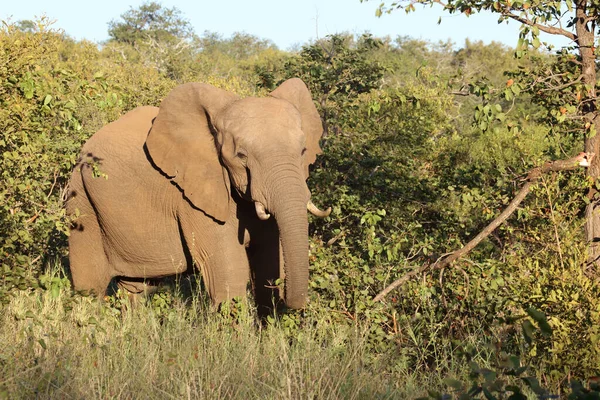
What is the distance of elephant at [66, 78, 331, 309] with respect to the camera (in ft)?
20.4

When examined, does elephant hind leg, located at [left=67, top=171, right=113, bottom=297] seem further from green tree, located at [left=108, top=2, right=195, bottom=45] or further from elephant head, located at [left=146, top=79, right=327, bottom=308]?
green tree, located at [left=108, top=2, right=195, bottom=45]

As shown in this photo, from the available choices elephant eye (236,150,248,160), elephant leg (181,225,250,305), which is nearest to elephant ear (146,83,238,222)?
elephant leg (181,225,250,305)

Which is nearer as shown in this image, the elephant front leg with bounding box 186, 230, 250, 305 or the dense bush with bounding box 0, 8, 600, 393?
the dense bush with bounding box 0, 8, 600, 393

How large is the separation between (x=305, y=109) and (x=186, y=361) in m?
3.01

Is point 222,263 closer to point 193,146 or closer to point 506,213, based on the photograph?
point 193,146

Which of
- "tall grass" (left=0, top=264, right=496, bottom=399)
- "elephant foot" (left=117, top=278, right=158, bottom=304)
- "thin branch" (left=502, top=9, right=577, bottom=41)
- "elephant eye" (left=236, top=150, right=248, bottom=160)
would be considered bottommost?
"elephant foot" (left=117, top=278, right=158, bottom=304)

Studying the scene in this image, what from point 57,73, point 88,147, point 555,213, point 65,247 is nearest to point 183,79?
point 65,247

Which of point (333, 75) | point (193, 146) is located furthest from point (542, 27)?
point (333, 75)

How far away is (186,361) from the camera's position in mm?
4625

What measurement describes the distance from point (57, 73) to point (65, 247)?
3.88 m

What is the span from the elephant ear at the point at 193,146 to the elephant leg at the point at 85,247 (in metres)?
1.19

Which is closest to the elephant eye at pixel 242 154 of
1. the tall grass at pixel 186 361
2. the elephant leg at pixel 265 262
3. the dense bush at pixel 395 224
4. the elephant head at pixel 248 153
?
the elephant head at pixel 248 153

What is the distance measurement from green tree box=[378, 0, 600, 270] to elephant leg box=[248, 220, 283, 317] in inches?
77.6

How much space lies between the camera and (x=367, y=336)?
5.88 meters
